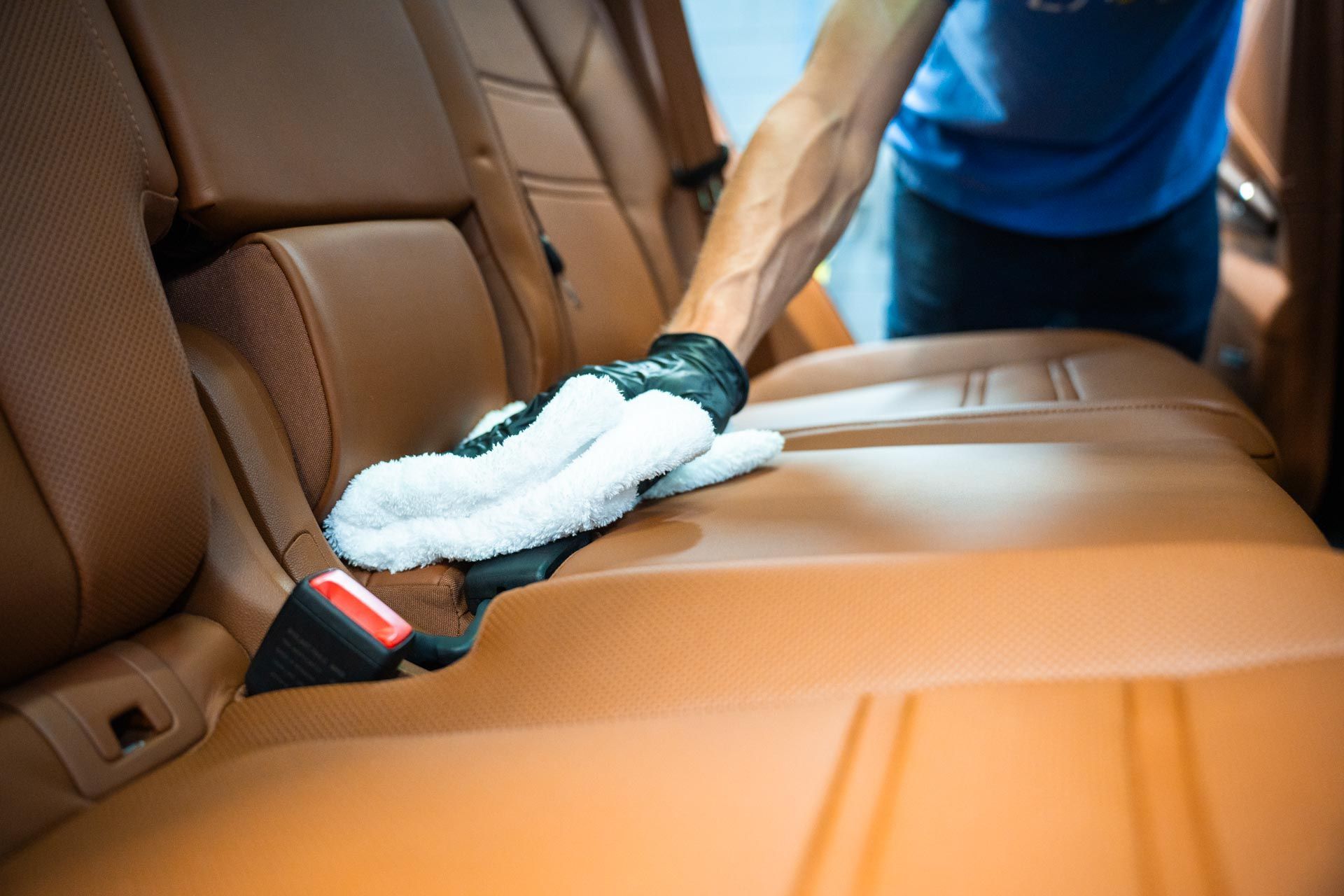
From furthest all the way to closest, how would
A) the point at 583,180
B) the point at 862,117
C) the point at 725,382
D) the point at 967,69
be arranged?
the point at 967,69 < the point at 583,180 < the point at 862,117 < the point at 725,382

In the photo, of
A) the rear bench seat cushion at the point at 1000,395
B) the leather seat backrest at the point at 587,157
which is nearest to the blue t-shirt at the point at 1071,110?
the rear bench seat cushion at the point at 1000,395

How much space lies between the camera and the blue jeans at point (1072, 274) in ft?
5.29

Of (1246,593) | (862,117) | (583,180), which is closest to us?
(1246,593)

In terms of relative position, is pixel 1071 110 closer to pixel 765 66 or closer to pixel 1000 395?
pixel 1000 395

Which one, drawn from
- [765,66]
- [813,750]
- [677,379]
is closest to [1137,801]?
[813,750]

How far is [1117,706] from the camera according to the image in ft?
1.36

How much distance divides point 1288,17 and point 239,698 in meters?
1.80

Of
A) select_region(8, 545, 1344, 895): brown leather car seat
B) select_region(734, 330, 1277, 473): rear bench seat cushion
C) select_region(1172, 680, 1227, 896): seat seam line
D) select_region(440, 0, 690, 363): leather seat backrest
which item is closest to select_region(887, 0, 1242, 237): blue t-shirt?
select_region(734, 330, 1277, 473): rear bench seat cushion

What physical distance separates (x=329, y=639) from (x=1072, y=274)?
4.85 ft

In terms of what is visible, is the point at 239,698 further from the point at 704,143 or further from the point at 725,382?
the point at 704,143

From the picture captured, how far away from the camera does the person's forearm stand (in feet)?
3.45

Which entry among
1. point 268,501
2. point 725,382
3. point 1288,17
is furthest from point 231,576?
point 1288,17

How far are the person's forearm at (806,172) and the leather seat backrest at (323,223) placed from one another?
27 centimetres

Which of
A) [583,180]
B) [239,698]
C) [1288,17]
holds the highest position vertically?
[1288,17]
